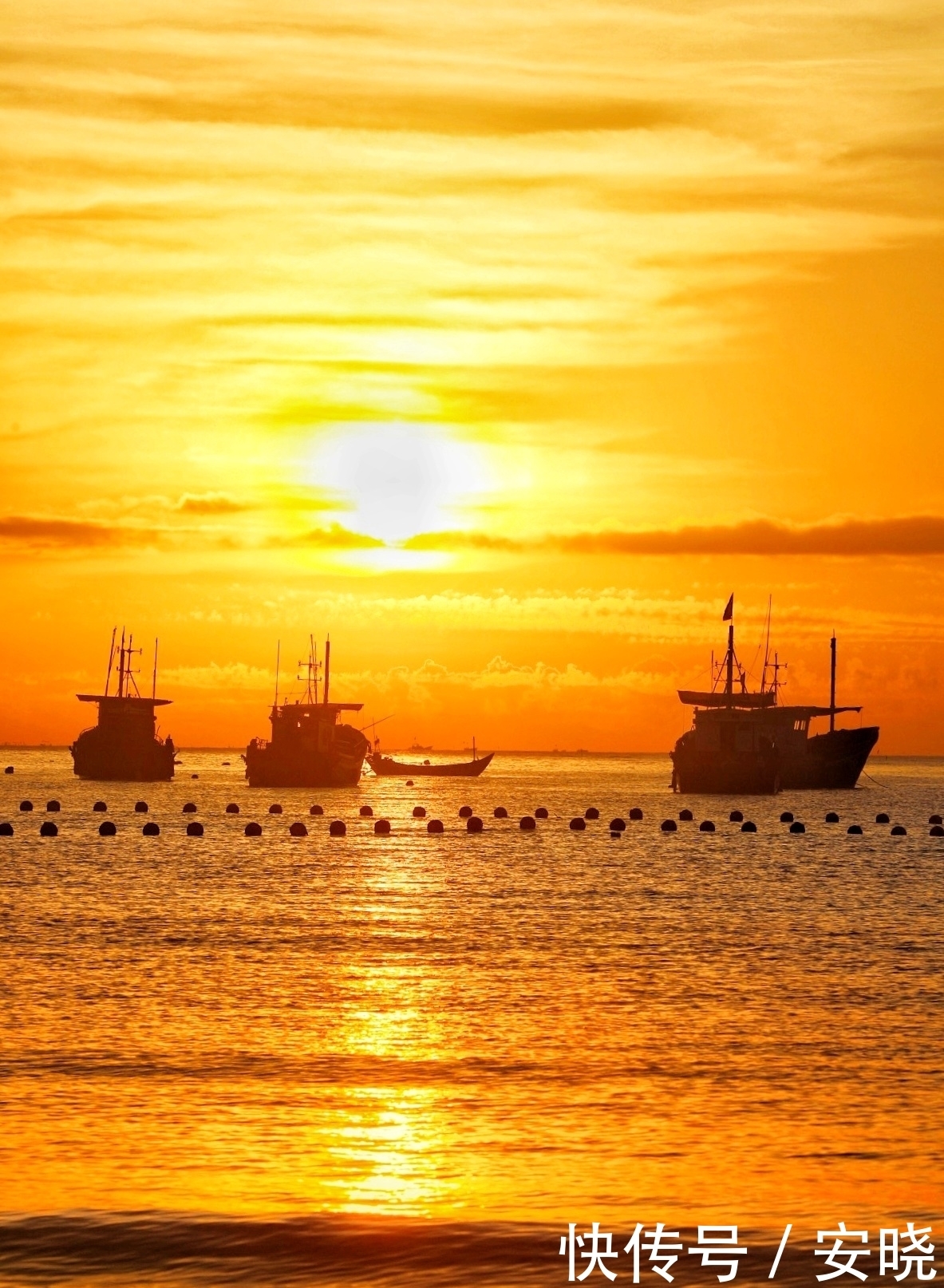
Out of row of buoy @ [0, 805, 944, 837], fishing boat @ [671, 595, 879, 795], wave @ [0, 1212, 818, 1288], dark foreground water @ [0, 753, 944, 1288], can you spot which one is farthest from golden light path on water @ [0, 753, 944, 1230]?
fishing boat @ [671, 595, 879, 795]

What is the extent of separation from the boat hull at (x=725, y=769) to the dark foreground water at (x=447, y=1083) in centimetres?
11962

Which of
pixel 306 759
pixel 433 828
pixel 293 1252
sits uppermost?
pixel 306 759

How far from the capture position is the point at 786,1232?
2080cm

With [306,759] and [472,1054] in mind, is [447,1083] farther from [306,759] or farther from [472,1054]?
[306,759]

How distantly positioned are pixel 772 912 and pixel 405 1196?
1789 inches

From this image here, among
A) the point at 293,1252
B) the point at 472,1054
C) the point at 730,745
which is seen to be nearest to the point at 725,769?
the point at 730,745

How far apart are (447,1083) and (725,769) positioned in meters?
163

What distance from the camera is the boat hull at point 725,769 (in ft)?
618

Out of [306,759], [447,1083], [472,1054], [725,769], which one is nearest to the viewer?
[447,1083]

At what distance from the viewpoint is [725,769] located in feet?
624

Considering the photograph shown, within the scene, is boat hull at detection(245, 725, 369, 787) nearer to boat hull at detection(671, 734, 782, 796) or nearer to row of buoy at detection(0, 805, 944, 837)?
boat hull at detection(671, 734, 782, 796)

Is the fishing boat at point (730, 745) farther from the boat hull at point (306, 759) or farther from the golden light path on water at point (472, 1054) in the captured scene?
the golden light path on water at point (472, 1054)

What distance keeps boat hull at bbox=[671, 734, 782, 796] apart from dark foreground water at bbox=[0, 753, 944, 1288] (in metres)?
120

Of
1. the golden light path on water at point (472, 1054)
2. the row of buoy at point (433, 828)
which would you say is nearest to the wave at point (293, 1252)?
the golden light path on water at point (472, 1054)
